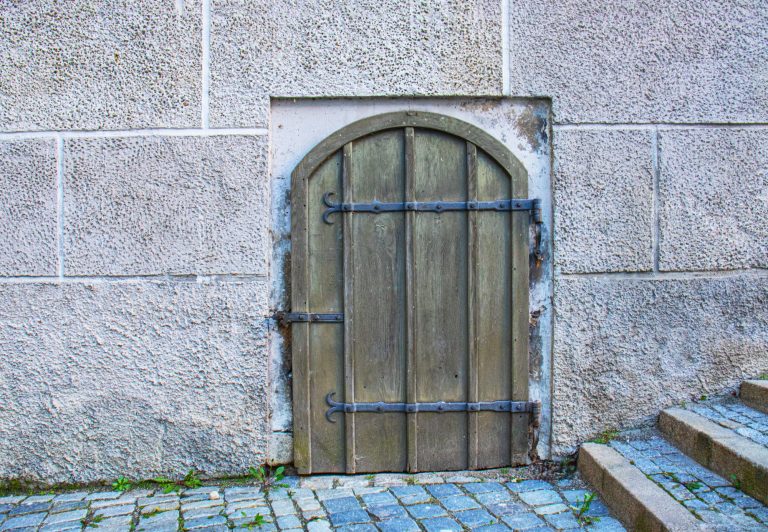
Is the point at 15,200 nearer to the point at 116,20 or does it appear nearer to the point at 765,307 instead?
the point at 116,20

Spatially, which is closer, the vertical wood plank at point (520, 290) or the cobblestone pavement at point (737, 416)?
the cobblestone pavement at point (737, 416)

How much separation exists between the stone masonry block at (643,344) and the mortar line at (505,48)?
3.55 feet

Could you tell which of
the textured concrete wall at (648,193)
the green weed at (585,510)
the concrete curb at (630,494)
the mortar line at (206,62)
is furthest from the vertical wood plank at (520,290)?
the mortar line at (206,62)

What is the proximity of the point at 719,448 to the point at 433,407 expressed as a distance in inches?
53.7

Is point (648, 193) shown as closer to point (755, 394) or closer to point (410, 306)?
point (755, 394)

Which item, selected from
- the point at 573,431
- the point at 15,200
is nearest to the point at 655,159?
the point at 573,431

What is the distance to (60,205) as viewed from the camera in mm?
3293

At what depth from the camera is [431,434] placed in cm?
337

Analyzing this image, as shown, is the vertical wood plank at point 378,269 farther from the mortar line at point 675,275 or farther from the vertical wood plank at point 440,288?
the mortar line at point 675,275

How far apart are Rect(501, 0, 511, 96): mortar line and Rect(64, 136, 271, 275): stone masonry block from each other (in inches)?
51.8

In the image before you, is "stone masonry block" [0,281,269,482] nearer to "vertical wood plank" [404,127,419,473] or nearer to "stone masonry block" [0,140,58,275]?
"stone masonry block" [0,140,58,275]

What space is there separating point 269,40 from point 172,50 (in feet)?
1.70

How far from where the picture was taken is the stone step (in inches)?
126

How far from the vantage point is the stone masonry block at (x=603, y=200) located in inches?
131
